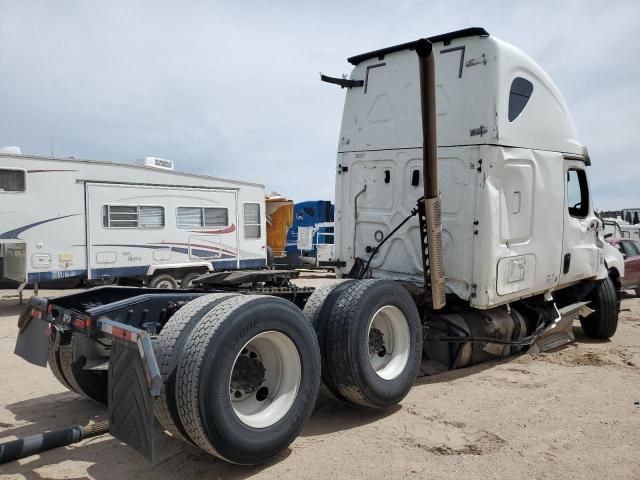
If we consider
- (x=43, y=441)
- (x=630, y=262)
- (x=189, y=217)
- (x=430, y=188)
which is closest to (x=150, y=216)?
(x=189, y=217)

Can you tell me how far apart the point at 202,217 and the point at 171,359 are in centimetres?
985

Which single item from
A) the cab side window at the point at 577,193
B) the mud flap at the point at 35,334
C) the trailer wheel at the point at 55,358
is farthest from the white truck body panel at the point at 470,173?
the mud flap at the point at 35,334

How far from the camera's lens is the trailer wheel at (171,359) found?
3.25 m

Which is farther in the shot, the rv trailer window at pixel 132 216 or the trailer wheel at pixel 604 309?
the rv trailer window at pixel 132 216

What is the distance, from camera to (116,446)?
396 centimetres

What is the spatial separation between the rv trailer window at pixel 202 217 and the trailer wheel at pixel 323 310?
27.3 feet

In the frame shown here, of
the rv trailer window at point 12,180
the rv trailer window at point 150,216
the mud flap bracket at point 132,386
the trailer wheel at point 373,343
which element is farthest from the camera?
the rv trailer window at point 150,216

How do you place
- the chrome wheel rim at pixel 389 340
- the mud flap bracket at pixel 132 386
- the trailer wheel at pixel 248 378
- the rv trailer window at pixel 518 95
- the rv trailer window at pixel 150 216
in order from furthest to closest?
the rv trailer window at pixel 150 216, the rv trailer window at pixel 518 95, the chrome wheel rim at pixel 389 340, the trailer wheel at pixel 248 378, the mud flap bracket at pixel 132 386

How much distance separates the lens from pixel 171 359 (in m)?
3.29

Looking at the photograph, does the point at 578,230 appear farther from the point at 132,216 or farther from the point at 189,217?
the point at 132,216

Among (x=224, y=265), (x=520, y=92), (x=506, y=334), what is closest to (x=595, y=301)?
(x=506, y=334)

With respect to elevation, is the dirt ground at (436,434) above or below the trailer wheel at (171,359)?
below

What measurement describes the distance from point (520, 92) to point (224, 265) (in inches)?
360

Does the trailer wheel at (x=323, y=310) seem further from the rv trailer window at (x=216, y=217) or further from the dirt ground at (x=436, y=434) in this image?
the rv trailer window at (x=216, y=217)
